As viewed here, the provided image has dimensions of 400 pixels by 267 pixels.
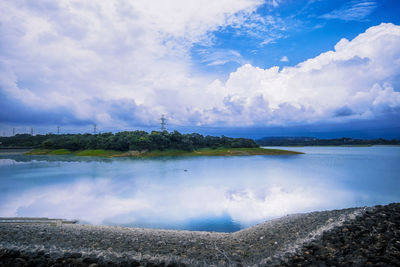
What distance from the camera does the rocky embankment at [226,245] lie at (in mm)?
4836

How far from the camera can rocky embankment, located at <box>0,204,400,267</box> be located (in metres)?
4.84

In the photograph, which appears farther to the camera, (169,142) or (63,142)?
(63,142)

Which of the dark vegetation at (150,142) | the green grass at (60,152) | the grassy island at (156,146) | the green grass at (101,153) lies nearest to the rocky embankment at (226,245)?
the grassy island at (156,146)

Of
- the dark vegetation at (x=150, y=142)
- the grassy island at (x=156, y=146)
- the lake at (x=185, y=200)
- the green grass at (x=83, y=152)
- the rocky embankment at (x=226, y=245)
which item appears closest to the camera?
the rocky embankment at (x=226, y=245)

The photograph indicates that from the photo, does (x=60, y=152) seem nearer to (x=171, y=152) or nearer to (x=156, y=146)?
(x=156, y=146)

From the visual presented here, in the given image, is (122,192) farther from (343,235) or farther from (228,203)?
(343,235)

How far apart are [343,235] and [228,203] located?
7.29 meters

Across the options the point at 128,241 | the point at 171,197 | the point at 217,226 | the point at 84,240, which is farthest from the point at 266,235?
the point at 171,197

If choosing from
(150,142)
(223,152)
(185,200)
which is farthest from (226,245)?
(223,152)

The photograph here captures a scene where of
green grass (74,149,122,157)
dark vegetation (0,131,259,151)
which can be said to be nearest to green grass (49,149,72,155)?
dark vegetation (0,131,259,151)

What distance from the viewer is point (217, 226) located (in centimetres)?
906

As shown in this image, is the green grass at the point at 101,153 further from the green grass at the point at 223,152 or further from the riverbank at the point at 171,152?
the green grass at the point at 223,152

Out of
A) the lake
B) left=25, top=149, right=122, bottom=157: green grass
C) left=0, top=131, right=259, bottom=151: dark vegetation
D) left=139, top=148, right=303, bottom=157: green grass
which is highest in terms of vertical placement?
left=0, top=131, right=259, bottom=151: dark vegetation

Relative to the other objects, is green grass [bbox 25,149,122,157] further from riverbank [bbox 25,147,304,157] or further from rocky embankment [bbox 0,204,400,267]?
→ rocky embankment [bbox 0,204,400,267]
